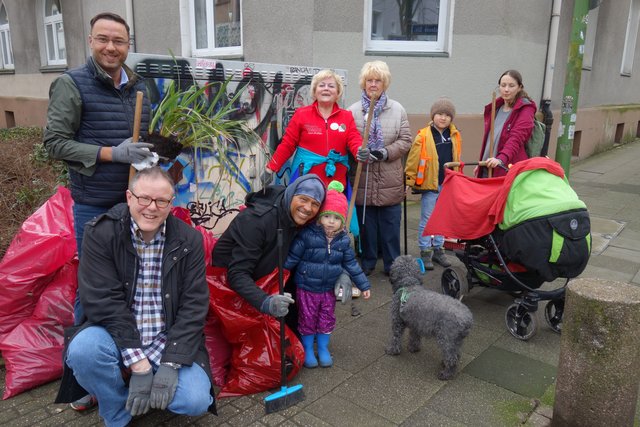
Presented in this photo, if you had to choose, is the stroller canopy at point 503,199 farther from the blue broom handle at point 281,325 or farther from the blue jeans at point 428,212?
the blue broom handle at point 281,325

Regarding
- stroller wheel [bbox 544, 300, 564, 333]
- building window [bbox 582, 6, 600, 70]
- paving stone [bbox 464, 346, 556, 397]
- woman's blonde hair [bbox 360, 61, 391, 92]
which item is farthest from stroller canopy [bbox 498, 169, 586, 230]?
building window [bbox 582, 6, 600, 70]

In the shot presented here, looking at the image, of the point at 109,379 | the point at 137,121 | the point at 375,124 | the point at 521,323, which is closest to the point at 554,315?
the point at 521,323

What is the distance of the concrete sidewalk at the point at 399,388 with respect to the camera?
9.26 feet

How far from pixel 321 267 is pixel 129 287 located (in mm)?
1164

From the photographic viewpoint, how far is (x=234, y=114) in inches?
183

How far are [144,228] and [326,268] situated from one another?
1169 mm

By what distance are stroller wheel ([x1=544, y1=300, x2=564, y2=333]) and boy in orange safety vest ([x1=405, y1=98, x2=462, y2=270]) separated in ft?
4.68

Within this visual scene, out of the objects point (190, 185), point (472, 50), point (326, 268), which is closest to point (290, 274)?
point (326, 268)

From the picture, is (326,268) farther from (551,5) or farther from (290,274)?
(551,5)

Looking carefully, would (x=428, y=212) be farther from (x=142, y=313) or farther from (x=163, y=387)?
(x=163, y=387)

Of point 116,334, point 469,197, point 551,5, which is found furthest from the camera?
point 551,5

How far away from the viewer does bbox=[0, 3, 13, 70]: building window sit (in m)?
14.7

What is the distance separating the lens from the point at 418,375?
3283mm

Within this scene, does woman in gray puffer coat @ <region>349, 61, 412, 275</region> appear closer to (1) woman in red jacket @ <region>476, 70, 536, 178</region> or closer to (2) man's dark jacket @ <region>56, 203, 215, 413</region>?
(1) woman in red jacket @ <region>476, 70, 536, 178</region>
